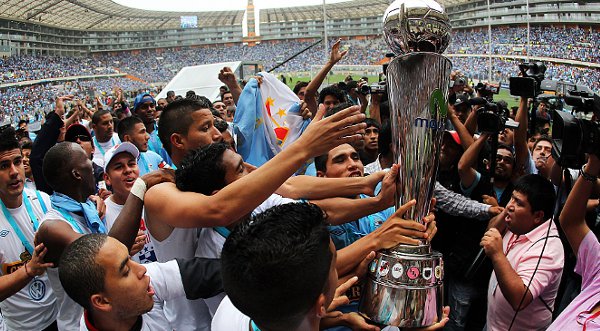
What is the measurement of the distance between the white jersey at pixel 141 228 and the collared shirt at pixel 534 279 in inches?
75.2

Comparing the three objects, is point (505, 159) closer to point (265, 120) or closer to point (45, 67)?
point (265, 120)

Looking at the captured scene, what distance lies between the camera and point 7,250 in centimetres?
282

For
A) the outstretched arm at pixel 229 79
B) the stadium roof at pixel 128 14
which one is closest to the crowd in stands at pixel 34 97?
the stadium roof at pixel 128 14

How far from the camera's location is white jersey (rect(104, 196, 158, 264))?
2.79 m

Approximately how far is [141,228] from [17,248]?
73 centimetres

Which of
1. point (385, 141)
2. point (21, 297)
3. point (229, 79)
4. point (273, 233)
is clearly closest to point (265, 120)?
point (229, 79)

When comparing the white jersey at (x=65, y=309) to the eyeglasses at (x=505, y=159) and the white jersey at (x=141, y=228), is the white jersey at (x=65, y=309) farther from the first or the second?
the eyeglasses at (x=505, y=159)

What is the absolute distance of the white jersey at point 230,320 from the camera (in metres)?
1.41

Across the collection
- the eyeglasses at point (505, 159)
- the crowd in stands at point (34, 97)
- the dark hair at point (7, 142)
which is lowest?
the eyeglasses at point (505, 159)

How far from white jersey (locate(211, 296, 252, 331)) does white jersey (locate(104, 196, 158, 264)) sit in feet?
Answer: 4.54

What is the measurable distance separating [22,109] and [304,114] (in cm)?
3694

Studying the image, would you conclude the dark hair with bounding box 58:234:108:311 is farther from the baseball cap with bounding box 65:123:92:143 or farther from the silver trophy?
the baseball cap with bounding box 65:123:92:143

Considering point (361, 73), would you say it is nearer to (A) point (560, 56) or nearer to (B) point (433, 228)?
(A) point (560, 56)

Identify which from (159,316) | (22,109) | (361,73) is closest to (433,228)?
(159,316)
